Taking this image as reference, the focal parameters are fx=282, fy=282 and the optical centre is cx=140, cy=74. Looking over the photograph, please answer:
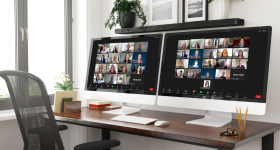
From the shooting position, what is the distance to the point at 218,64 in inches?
68.0

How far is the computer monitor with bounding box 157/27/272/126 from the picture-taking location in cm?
160

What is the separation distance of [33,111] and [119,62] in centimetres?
94

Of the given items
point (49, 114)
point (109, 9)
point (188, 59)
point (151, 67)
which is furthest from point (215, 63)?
point (109, 9)

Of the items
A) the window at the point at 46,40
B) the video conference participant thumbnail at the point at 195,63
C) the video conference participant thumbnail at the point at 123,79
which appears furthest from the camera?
the window at the point at 46,40

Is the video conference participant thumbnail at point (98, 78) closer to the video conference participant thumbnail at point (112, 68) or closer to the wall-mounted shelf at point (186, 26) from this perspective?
the video conference participant thumbnail at point (112, 68)

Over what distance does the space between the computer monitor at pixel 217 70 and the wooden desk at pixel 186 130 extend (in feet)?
0.41

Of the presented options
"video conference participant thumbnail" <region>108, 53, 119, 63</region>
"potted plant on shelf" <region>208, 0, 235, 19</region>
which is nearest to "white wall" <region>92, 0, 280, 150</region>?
"potted plant on shelf" <region>208, 0, 235, 19</region>

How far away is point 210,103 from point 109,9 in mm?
1587

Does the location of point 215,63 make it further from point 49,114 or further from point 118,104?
point 118,104

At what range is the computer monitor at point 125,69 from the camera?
198 cm

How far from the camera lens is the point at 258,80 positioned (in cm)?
159

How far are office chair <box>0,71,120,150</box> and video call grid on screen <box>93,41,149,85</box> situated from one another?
792mm

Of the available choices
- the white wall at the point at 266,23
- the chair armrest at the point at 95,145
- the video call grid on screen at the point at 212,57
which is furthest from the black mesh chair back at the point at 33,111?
the white wall at the point at 266,23

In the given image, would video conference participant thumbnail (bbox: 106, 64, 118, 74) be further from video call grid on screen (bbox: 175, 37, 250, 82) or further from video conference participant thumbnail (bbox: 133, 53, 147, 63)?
video call grid on screen (bbox: 175, 37, 250, 82)
